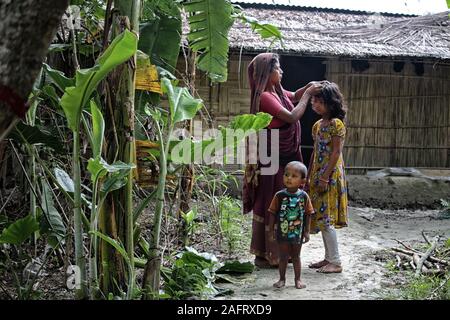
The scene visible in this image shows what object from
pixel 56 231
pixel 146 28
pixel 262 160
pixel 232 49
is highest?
pixel 232 49

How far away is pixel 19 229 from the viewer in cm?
308

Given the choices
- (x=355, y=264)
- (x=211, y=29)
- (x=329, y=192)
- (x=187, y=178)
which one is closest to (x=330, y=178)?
(x=329, y=192)

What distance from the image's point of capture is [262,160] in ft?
14.5

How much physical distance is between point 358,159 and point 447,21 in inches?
126

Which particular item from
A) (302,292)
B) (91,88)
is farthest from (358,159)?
(91,88)

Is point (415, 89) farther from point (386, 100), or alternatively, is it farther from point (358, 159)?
point (358, 159)

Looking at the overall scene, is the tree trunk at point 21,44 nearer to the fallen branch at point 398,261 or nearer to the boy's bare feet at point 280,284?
the boy's bare feet at point 280,284

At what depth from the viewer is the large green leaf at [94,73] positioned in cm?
236

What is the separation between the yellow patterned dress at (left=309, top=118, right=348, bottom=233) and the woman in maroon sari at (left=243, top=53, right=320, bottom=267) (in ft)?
0.79

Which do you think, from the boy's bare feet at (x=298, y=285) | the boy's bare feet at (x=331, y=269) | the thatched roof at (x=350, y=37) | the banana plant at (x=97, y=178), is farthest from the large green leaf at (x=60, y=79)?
the thatched roof at (x=350, y=37)

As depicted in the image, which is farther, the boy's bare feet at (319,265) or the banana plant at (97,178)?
the boy's bare feet at (319,265)

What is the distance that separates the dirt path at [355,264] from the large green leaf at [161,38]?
1.78 metres

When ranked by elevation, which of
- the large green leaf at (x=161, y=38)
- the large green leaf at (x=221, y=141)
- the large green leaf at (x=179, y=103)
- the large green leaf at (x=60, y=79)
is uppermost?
the large green leaf at (x=161, y=38)

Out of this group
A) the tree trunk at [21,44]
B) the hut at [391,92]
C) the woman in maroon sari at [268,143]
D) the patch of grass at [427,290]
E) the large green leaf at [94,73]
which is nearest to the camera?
the tree trunk at [21,44]
